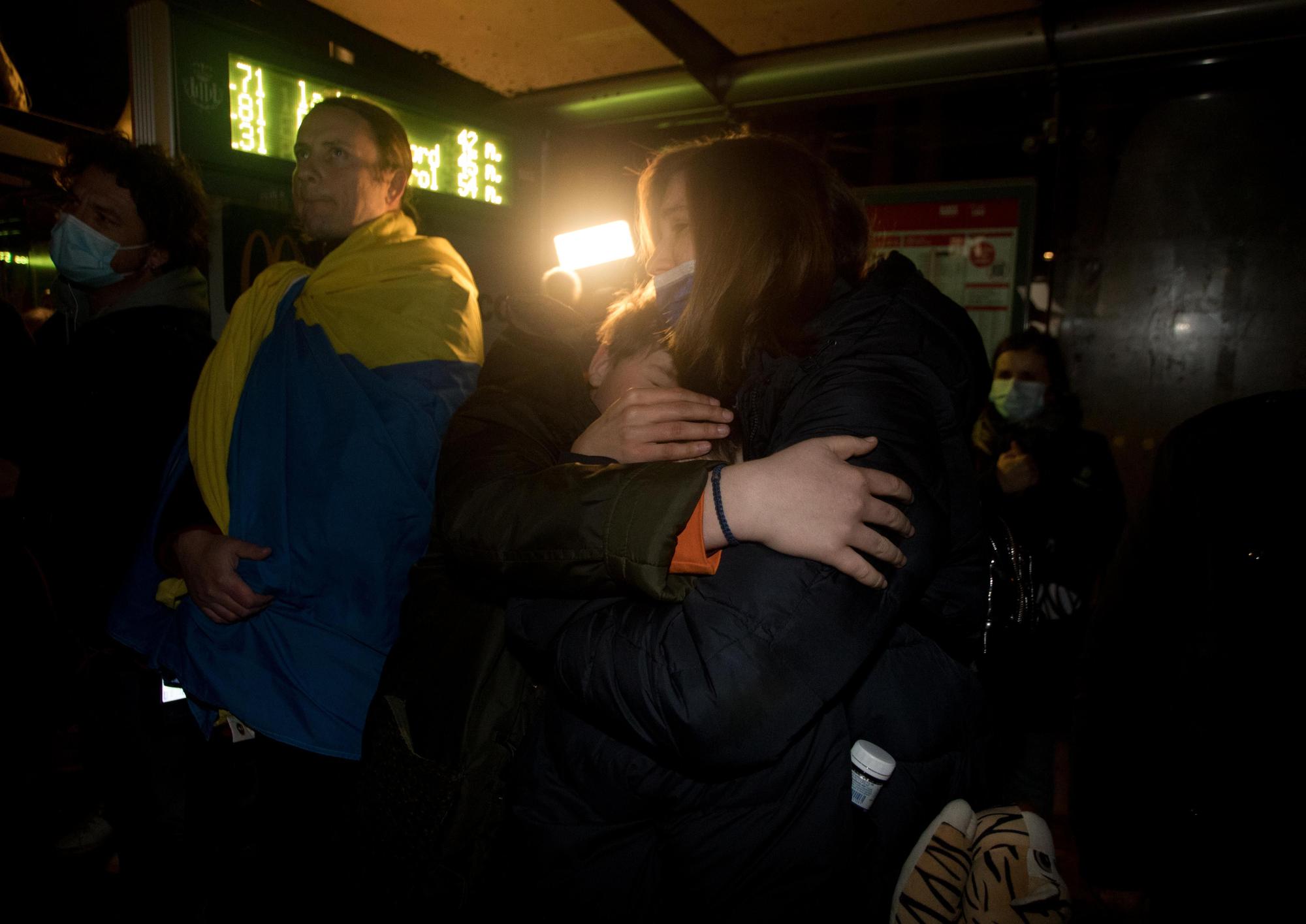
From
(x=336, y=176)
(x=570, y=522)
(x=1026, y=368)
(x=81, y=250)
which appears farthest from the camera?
(x=1026, y=368)

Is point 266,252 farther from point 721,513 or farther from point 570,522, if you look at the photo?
point 721,513

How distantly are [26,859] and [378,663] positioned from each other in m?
2.19

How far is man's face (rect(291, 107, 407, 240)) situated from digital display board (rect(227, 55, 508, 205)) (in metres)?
0.27

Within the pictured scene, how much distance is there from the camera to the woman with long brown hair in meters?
1.04

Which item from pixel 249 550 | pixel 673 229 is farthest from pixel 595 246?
pixel 249 550

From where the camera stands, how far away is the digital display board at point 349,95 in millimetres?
2449

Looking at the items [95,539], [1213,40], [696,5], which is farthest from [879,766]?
[1213,40]

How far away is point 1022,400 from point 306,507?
2894 mm

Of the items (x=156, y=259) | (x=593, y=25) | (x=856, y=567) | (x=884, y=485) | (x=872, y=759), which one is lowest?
(x=872, y=759)

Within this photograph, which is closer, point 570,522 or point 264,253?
point 570,522

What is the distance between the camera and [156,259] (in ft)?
7.18

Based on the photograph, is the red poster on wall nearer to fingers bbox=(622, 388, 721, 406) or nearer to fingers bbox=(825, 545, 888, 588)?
fingers bbox=(622, 388, 721, 406)

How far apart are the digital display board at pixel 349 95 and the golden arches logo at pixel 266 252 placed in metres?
0.27

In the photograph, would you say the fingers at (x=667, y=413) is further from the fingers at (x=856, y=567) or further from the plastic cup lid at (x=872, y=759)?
the plastic cup lid at (x=872, y=759)
